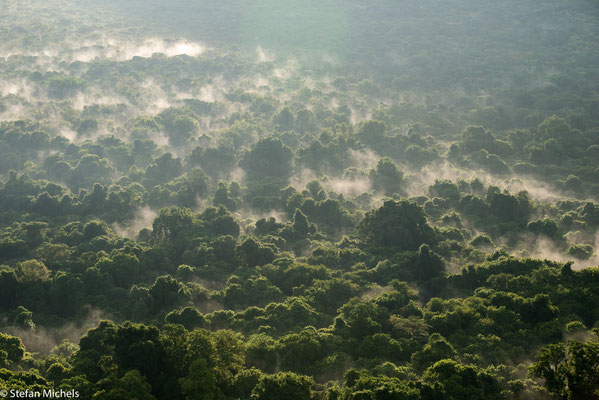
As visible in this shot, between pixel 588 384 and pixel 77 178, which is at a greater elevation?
pixel 588 384

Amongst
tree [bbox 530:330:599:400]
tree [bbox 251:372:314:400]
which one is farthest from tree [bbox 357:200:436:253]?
tree [bbox 530:330:599:400]

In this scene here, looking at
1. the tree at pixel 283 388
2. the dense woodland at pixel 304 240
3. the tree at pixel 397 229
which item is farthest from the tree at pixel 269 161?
the tree at pixel 283 388

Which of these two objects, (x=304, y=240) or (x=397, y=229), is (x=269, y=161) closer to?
(x=304, y=240)

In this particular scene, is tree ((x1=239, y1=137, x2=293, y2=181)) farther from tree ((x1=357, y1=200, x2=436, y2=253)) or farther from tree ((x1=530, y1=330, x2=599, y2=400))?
tree ((x1=530, y1=330, x2=599, y2=400))

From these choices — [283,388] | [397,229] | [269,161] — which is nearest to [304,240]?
[397,229]

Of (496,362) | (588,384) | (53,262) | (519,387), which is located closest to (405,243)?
(496,362)

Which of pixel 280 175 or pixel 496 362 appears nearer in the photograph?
pixel 496 362

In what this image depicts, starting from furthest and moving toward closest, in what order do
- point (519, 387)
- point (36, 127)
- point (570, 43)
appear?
point (570, 43) < point (36, 127) < point (519, 387)

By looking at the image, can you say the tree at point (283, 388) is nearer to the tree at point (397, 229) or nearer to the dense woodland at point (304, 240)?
the dense woodland at point (304, 240)

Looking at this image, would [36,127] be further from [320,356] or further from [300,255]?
[320,356]

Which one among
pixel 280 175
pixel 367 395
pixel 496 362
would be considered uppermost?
pixel 367 395
